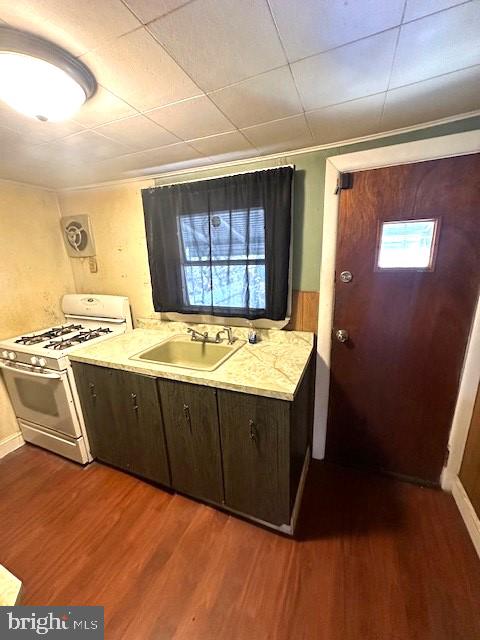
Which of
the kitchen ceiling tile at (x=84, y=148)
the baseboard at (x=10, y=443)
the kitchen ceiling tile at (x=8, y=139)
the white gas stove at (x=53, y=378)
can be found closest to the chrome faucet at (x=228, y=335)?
the white gas stove at (x=53, y=378)

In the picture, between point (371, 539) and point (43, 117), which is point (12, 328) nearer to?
point (43, 117)

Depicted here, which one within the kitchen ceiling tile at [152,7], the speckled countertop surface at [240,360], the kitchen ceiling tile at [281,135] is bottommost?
the speckled countertop surface at [240,360]

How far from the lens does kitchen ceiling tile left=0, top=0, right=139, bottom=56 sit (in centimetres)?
63

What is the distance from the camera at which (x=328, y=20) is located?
2.28 feet

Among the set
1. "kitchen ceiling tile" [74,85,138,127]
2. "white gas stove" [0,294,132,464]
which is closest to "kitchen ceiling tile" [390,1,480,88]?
"kitchen ceiling tile" [74,85,138,127]

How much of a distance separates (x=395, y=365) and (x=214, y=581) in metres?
1.53

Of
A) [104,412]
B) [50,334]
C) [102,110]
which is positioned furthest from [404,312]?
[50,334]

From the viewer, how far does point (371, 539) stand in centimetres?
137

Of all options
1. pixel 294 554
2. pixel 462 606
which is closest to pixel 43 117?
pixel 294 554

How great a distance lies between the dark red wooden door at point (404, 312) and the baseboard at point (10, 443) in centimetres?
262

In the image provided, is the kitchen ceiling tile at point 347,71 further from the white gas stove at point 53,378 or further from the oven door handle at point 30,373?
the oven door handle at point 30,373

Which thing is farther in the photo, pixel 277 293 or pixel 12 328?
pixel 12 328

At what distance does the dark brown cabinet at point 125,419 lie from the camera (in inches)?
60.4

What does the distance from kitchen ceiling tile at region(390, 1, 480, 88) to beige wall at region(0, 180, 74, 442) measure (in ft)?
8.73
